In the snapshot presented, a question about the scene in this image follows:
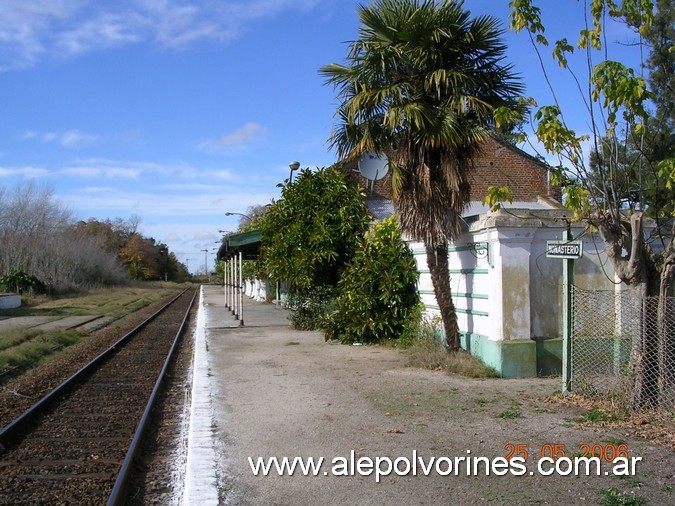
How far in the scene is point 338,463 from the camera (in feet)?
18.9

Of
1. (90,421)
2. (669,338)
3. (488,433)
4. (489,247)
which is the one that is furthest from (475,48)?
(90,421)

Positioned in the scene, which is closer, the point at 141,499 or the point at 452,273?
the point at 141,499

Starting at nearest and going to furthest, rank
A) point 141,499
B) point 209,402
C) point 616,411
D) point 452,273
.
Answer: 1. point 141,499
2. point 616,411
3. point 209,402
4. point 452,273

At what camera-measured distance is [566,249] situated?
7801mm

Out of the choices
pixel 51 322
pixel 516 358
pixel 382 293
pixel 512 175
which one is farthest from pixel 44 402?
pixel 512 175

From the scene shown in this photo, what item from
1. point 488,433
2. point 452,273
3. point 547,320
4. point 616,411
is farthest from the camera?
point 452,273

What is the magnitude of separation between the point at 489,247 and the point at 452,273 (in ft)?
5.87

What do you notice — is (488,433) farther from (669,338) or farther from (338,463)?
(669,338)

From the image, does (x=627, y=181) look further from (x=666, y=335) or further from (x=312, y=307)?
(x=312, y=307)

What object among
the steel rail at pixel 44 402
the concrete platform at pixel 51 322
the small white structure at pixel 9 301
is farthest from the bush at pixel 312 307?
the small white structure at pixel 9 301

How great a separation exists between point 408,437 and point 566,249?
119 inches

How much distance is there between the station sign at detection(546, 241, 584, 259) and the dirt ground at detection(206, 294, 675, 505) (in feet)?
5.63

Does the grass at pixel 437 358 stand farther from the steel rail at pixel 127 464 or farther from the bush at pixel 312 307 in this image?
the bush at pixel 312 307

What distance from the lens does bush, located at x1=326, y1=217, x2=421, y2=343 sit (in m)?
13.4
